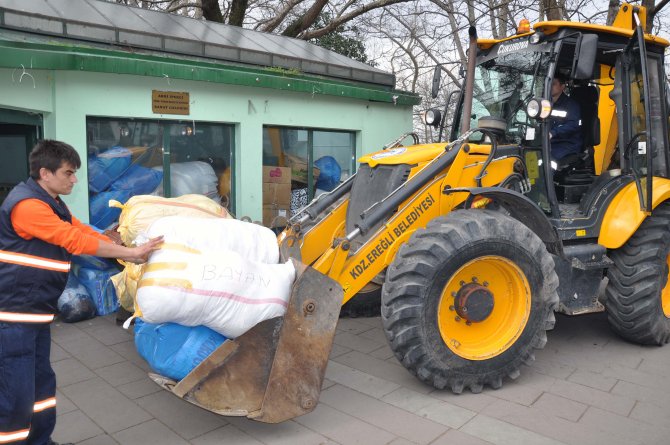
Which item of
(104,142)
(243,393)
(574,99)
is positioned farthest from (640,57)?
(104,142)

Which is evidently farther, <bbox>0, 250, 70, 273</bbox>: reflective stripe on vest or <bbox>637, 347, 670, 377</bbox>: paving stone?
<bbox>637, 347, 670, 377</bbox>: paving stone

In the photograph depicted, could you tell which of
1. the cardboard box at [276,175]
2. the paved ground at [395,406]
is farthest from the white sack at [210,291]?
the cardboard box at [276,175]

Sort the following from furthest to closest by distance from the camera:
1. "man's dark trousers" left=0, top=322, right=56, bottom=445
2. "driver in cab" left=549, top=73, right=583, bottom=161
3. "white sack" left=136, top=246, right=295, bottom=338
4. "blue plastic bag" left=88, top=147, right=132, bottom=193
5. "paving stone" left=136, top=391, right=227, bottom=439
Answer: "blue plastic bag" left=88, top=147, right=132, bottom=193 < "driver in cab" left=549, top=73, right=583, bottom=161 < "paving stone" left=136, top=391, right=227, bottom=439 < "white sack" left=136, top=246, right=295, bottom=338 < "man's dark trousers" left=0, top=322, right=56, bottom=445

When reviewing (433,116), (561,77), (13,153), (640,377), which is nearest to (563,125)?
(561,77)

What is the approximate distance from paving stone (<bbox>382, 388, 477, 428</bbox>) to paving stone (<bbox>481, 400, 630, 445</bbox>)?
0.59ft

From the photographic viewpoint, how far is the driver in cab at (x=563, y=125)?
193 inches

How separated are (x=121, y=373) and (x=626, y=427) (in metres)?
3.68

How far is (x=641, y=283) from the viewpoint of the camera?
4789 mm

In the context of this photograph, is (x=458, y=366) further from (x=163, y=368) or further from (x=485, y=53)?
(x=485, y=53)

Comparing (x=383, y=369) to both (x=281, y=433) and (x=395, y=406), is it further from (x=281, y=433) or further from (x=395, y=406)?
(x=281, y=433)

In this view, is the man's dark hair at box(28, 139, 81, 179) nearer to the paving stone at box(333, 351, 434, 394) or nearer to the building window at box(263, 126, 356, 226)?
the paving stone at box(333, 351, 434, 394)

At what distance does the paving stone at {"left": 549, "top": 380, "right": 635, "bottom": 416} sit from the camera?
12.9 feet

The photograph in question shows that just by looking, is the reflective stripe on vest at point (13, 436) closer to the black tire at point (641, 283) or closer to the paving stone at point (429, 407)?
the paving stone at point (429, 407)

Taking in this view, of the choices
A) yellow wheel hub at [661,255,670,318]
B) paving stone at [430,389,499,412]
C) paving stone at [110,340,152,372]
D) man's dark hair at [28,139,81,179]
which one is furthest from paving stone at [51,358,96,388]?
yellow wheel hub at [661,255,670,318]
